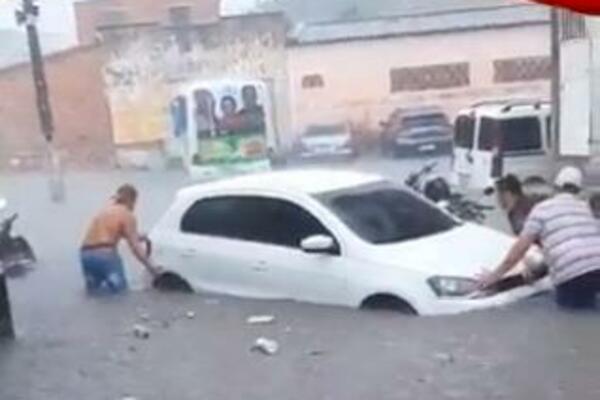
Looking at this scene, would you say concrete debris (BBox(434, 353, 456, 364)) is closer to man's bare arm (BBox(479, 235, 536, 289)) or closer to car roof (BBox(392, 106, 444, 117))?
man's bare arm (BBox(479, 235, 536, 289))

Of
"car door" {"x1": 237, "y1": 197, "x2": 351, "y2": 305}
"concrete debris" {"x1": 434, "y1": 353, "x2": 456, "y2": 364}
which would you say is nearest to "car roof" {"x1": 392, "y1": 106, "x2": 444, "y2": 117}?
"car door" {"x1": 237, "y1": 197, "x2": 351, "y2": 305}

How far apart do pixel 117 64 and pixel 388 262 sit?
4.44 m

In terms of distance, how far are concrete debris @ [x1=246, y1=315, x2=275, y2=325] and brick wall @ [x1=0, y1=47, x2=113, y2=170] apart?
3.19 meters

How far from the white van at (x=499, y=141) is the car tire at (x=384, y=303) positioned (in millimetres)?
2851

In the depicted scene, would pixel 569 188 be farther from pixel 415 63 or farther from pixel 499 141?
pixel 415 63

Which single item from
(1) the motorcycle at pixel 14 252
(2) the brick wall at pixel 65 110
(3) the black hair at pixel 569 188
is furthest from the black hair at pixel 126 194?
(3) the black hair at pixel 569 188

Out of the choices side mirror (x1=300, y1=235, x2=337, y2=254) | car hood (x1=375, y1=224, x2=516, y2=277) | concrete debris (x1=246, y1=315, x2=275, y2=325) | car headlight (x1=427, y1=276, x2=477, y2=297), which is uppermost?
side mirror (x1=300, y1=235, x2=337, y2=254)

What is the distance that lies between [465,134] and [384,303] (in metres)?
3.42

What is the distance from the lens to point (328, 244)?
7590 millimetres

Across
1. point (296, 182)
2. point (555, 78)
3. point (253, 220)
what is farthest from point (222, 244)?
point (555, 78)

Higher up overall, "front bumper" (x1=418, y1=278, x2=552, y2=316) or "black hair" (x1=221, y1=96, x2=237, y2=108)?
"black hair" (x1=221, y1=96, x2=237, y2=108)

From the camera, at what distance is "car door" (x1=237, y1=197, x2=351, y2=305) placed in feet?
25.1

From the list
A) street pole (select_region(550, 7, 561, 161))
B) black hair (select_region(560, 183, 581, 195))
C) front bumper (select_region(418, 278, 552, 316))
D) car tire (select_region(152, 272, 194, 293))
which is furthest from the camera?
street pole (select_region(550, 7, 561, 161))

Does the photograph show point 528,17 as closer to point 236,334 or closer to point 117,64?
point 117,64
